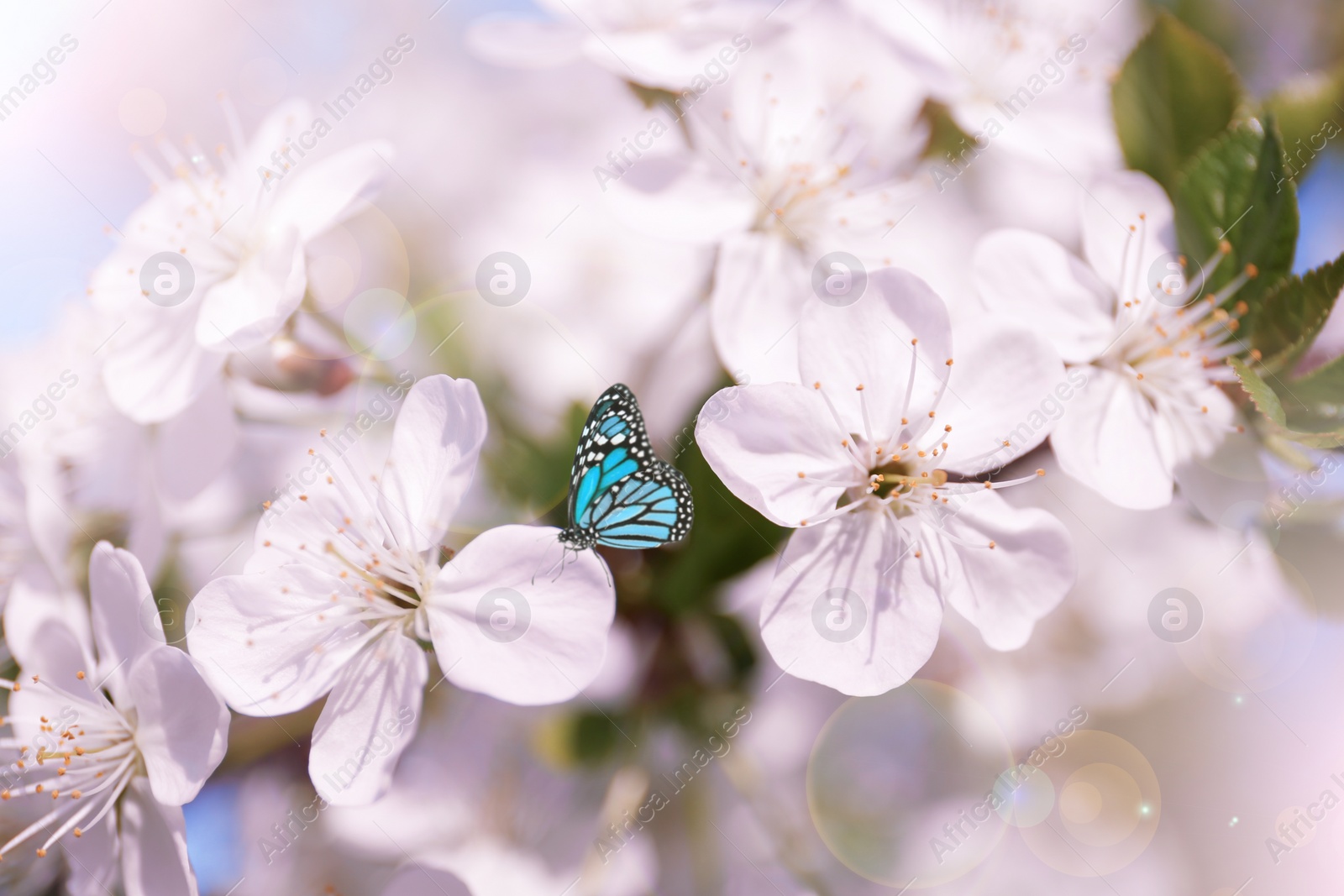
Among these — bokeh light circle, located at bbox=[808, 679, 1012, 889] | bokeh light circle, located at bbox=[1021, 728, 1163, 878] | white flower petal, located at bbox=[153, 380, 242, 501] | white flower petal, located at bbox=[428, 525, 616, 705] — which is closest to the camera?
white flower petal, located at bbox=[428, 525, 616, 705]

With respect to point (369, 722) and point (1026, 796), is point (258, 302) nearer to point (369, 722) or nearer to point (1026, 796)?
point (369, 722)

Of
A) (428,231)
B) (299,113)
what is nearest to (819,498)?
(299,113)

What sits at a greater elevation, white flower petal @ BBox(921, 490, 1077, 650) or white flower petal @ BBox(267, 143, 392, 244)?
white flower petal @ BBox(267, 143, 392, 244)

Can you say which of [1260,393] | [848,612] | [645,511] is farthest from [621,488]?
[1260,393]

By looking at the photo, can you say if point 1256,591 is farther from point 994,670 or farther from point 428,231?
point 428,231

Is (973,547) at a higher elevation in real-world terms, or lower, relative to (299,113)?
lower

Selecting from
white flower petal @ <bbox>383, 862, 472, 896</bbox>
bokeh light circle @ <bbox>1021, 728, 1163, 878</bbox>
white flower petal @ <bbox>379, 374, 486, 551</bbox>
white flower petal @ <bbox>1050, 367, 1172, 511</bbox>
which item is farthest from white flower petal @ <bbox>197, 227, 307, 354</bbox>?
bokeh light circle @ <bbox>1021, 728, 1163, 878</bbox>

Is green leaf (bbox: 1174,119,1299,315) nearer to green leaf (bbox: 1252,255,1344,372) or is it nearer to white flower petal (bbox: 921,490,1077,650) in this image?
green leaf (bbox: 1252,255,1344,372)
